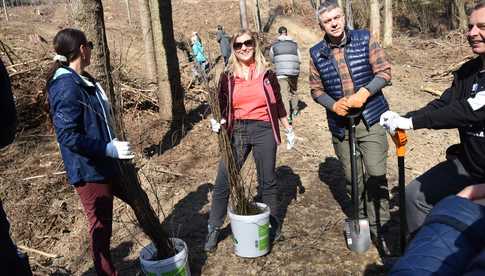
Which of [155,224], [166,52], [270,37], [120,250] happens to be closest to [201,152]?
[166,52]

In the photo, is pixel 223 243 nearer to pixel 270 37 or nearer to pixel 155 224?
pixel 155 224

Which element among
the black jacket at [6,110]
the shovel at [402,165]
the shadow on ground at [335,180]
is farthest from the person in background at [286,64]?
the black jacket at [6,110]

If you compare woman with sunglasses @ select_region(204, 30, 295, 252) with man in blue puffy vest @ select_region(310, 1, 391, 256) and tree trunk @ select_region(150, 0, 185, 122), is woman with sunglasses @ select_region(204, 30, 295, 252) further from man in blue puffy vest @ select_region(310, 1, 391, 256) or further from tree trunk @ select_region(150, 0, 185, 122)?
tree trunk @ select_region(150, 0, 185, 122)

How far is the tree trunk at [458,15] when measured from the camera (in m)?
19.8

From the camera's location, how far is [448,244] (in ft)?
3.49

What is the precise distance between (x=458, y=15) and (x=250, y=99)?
21.4 metres

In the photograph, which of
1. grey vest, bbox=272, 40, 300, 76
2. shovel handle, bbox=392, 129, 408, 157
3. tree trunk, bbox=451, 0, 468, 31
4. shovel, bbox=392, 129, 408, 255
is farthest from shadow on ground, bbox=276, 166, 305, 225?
tree trunk, bbox=451, 0, 468, 31

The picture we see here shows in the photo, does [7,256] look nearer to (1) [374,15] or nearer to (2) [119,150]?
(2) [119,150]

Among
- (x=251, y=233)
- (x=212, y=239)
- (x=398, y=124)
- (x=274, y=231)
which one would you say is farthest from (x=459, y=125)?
(x=212, y=239)

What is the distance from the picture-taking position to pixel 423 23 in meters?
22.8

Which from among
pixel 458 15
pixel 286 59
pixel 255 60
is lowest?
pixel 286 59

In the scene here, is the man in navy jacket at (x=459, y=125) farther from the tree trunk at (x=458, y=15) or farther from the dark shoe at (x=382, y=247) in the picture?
the tree trunk at (x=458, y=15)

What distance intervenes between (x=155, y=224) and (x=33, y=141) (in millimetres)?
4454

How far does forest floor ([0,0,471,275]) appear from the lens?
10.2 ft
